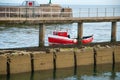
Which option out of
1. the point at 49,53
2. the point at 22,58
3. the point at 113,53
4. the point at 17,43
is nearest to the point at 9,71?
the point at 22,58

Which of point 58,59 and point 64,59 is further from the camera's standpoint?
point 64,59

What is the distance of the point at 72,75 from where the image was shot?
111 feet

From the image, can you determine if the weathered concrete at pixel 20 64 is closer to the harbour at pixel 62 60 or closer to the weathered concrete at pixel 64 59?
the harbour at pixel 62 60

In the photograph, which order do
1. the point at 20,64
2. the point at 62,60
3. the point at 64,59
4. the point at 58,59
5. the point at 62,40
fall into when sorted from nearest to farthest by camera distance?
the point at 20,64, the point at 58,59, the point at 62,60, the point at 64,59, the point at 62,40

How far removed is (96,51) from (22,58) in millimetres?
7602

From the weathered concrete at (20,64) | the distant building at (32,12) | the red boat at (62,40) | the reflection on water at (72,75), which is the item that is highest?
the distant building at (32,12)

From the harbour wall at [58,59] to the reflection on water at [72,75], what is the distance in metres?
0.32

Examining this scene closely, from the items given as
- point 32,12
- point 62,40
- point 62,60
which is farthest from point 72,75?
point 32,12

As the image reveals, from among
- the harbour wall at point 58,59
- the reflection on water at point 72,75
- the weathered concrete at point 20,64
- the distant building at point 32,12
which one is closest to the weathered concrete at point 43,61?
the harbour wall at point 58,59

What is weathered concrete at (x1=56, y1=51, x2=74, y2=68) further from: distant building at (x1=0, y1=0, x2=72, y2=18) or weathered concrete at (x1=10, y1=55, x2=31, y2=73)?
Result: distant building at (x1=0, y1=0, x2=72, y2=18)

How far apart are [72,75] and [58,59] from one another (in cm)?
186

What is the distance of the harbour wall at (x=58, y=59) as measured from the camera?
Answer: 31625 millimetres

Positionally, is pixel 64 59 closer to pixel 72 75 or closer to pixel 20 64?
pixel 72 75

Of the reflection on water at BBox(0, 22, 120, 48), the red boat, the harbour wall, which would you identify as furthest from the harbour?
the reflection on water at BBox(0, 22, 120, 48)
